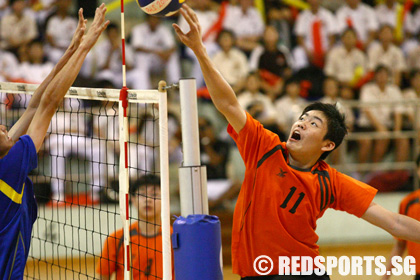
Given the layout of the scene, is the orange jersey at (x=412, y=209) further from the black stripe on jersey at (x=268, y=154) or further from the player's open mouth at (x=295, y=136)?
the black stripe on jersey at (x=268, y=154)

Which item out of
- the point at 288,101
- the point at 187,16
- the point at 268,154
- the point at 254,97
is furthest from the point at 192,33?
the point at 288,101

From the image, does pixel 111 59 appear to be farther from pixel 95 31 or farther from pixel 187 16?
pixel 187 16

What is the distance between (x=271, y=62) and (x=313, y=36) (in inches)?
45.7

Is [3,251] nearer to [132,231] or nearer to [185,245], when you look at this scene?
[185,245]

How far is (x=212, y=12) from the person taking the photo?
1063cm

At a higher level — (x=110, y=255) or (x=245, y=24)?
(x=245, y=24)

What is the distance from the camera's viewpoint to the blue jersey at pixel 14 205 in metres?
3.54

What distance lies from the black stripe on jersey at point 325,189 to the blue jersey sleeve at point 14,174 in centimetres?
182

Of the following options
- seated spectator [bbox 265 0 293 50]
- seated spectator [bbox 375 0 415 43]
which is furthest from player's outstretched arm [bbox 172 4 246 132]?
seated spectator [bbox 375 0 415 43]

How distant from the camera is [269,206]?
374cm

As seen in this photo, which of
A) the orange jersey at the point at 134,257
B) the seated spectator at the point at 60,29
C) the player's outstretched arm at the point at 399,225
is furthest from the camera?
the seated spectator at the point at 60,29

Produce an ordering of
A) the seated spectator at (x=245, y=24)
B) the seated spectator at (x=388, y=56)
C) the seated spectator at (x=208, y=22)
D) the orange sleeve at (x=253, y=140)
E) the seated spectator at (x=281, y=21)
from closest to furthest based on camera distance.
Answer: the orange sleeve at (x=253, y=140) → the seated spectator at (x=208, y=22) → the seated spectator at (x=245, y=24) → the seated spectator at (x=281, y=21) → the seated spectator at (x=388, y=56)

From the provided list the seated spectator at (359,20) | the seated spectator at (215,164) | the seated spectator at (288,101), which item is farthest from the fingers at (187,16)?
the seated spectator at (359,20)

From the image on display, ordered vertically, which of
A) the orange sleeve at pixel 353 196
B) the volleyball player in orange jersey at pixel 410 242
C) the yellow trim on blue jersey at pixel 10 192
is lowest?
the volleyball player in orange jersey at pixel 410 242
